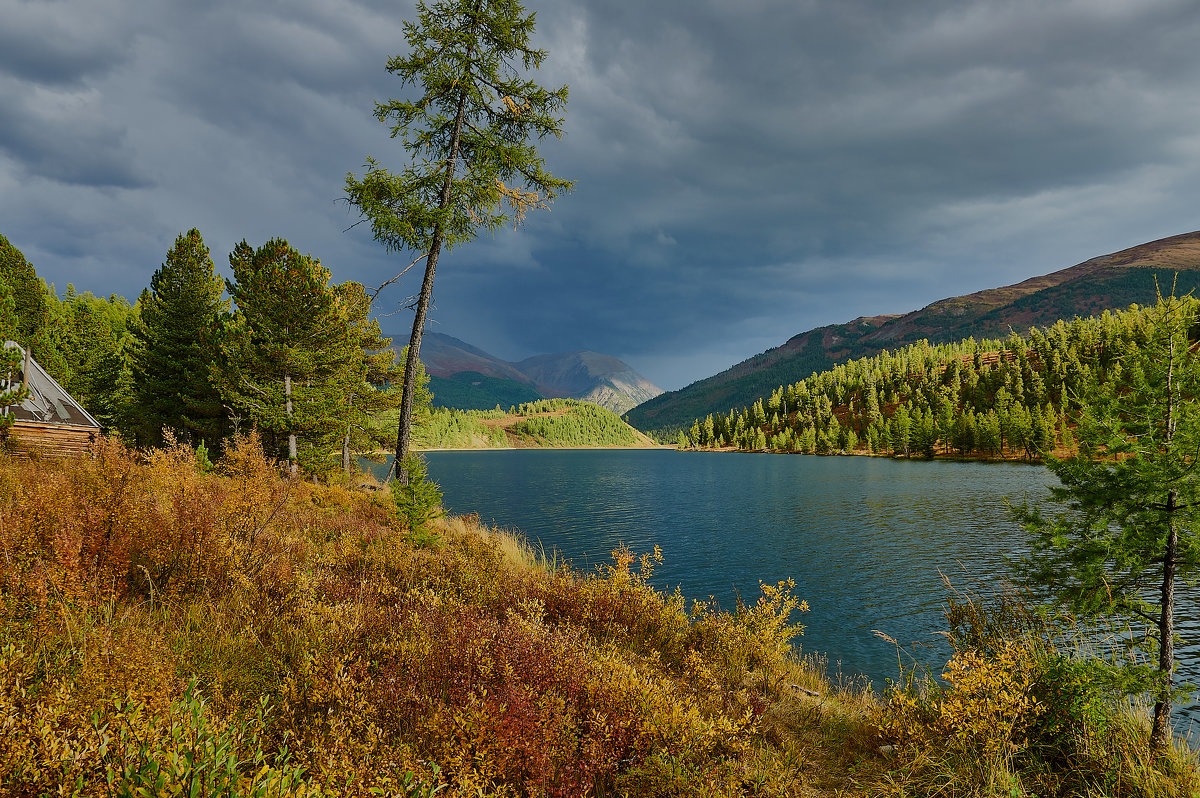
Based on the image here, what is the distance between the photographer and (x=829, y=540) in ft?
96.4

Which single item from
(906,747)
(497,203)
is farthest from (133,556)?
(497,203)

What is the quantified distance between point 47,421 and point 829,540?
3955 cm

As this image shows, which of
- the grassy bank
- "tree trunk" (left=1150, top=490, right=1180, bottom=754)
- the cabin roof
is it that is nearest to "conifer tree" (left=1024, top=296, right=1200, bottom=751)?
"tree trunk" (left=1150, top=490, right=1180, bottom=754)

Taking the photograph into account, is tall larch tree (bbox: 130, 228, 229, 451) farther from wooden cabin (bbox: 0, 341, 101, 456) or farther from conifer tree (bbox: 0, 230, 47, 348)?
conifer tree (bbox: 0, 230, 47, 348)

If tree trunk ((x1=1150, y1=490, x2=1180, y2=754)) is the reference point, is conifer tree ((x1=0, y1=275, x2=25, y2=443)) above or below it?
above

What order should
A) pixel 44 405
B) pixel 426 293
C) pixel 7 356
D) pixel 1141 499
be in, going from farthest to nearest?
pixel 44 405, pixel 426 293, pixel 7 356, pixel 1141 499

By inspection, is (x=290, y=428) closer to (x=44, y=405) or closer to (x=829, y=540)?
(x=44, y=405)

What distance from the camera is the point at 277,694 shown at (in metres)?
4.19

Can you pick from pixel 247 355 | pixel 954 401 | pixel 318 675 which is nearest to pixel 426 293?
pixel 247 355

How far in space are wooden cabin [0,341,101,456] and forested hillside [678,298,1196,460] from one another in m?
107

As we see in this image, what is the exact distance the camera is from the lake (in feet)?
52.4

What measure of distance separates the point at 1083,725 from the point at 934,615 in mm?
13908

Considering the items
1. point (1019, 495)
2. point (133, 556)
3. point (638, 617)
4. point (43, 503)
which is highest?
point (43, 503)

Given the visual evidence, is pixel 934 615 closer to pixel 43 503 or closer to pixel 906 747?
pixel 906 747
